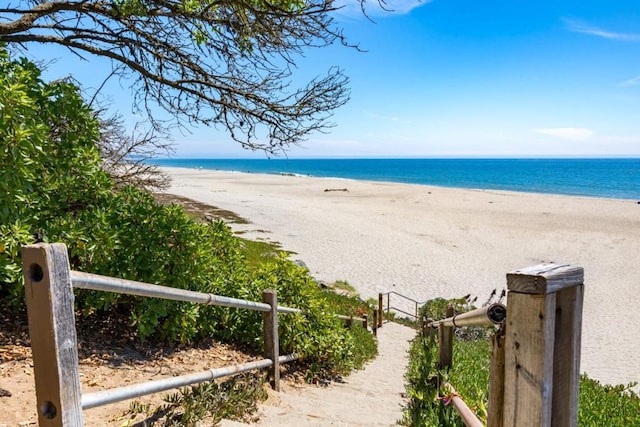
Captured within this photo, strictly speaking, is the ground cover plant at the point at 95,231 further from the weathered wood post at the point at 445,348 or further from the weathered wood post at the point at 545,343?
the weathered wood post at the point at 545,343

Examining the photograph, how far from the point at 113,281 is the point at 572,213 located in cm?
3950

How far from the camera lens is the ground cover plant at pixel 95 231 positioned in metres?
3.62

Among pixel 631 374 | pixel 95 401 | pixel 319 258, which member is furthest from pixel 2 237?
pixel 319 258

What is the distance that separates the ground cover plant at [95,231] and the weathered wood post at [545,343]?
3640 millimetres

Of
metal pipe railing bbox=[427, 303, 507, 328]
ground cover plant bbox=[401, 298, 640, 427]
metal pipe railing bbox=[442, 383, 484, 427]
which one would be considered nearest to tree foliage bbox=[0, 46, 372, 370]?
ground cover plant bbox=[401, 298, 640, 427]

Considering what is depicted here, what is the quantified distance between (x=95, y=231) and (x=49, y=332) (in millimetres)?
2896

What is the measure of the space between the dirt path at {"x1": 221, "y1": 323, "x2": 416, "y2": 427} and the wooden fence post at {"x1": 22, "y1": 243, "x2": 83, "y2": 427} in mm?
1634

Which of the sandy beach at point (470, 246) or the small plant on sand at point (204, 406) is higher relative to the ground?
the small plant on sand at point (204, 406)

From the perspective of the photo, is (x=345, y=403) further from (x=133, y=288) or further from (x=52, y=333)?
(x=52, y=333)

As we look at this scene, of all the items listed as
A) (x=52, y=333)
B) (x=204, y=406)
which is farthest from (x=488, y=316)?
(x=204, y=406)

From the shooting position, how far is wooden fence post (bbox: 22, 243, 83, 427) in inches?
66.2

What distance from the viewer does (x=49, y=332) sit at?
1.67m

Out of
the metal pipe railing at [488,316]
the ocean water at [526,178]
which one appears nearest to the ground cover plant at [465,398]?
the metal pipe railing at [488,316]

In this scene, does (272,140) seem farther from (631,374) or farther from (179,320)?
(631,374)
